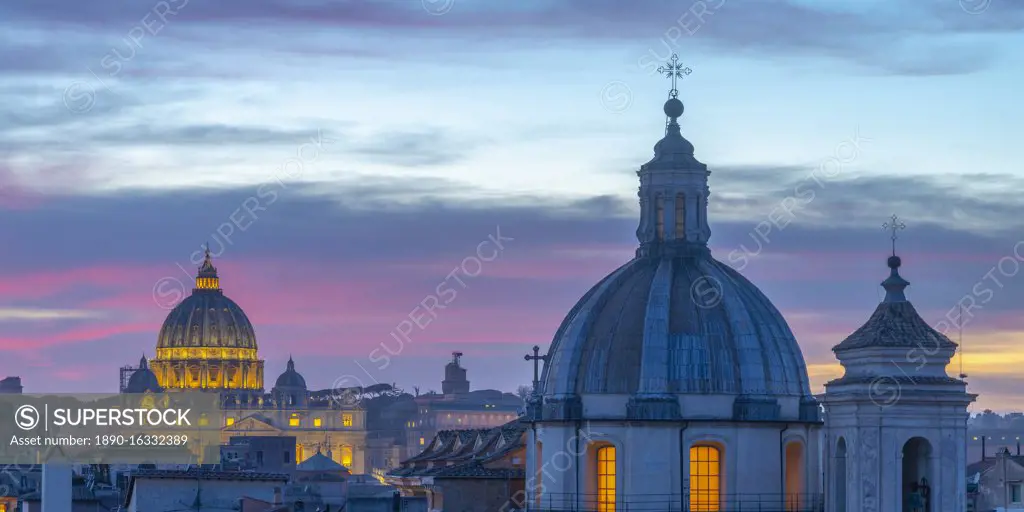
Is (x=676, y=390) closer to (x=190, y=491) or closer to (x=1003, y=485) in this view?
(x=190, y=491)

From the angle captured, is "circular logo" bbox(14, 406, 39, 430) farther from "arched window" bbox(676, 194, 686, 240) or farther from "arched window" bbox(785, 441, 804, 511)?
"arched window" bbox(785, 441, 804, 511)

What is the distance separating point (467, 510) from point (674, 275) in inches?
526

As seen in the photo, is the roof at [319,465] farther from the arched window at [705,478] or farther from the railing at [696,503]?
the arched window at [705,478]

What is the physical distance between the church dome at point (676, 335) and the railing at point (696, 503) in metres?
1.89

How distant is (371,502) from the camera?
70562 mm

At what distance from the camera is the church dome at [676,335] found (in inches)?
2491

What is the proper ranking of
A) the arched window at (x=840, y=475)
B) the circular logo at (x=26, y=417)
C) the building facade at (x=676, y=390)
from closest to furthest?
the arched window at (x=840, y=475), the building facade at (x=676, y=390), the circular logo at (x=26, y=417)

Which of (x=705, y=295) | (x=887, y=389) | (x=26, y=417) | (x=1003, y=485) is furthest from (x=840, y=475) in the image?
(x=26, y=417)

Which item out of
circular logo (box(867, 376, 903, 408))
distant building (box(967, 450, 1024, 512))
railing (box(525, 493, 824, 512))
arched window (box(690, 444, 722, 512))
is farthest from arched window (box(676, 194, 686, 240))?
distant building (box(967, 450, 1024, 512))

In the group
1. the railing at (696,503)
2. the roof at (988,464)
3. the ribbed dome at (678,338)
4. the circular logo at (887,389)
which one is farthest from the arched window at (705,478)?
the roof at (988,464)

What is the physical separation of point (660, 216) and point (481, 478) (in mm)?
13015

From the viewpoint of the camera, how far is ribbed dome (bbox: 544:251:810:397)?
63.5 meters

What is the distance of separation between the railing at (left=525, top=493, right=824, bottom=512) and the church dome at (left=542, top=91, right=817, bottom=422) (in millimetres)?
1888

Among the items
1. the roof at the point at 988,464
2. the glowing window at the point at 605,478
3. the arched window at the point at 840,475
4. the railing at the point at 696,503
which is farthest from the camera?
the roof at the point at 988,464
